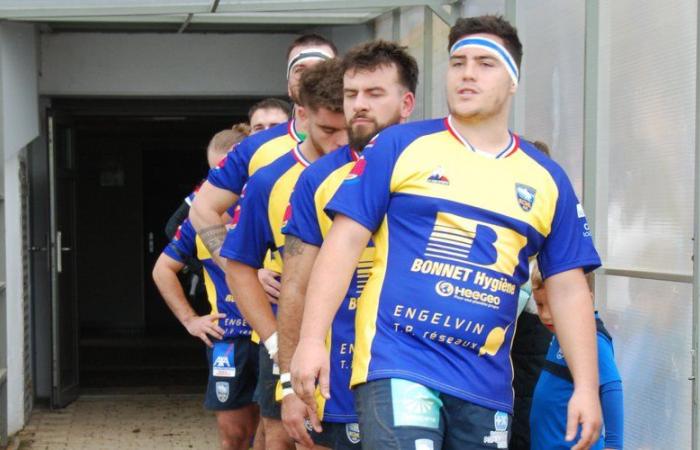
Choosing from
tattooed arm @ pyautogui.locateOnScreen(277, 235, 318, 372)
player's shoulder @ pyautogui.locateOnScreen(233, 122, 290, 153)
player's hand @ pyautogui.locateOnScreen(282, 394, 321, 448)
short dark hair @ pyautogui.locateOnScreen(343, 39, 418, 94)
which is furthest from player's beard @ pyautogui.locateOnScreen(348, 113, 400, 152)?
player's shoulder @ pyautogui.locateOnScreen(233, 122, 290, 153)

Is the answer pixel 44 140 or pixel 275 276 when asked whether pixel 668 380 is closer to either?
pixel 275 276

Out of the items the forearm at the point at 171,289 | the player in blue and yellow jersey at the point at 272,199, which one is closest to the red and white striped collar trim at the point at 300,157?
the player in blue and yellow jersey at the point at 272,199

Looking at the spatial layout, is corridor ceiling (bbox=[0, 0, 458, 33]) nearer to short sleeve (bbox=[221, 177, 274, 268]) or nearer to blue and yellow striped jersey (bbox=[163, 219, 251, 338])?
blue and yellow striped jersey (bbox=[163, 219, 251, 338])

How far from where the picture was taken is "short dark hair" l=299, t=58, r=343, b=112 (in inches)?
180

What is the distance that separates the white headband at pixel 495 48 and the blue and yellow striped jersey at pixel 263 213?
119 cm

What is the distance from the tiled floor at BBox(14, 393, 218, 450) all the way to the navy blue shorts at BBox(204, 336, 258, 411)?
3.85 meters

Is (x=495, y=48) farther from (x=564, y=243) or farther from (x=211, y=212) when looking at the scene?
(x=211, y=212)

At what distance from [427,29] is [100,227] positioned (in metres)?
13.1

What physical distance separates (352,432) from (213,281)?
248 centimetres

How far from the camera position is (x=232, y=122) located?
14.8 m

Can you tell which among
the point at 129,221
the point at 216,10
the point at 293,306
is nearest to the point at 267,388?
the point at 293,306

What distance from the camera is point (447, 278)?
3.57 meters

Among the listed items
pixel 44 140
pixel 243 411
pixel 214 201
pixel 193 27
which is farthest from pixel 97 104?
pixel 214 201

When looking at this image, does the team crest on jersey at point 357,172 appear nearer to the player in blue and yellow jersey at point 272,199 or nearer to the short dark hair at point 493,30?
the short dark hair at point 493,30
